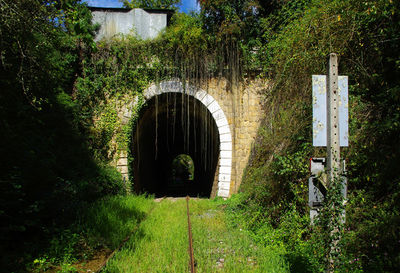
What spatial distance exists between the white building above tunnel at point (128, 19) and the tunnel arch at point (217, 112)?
121 inches

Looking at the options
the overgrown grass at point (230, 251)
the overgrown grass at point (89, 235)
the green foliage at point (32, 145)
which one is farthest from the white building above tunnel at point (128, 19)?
the overgrown grass at point (230, 251)

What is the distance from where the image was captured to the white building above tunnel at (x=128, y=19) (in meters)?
9.98

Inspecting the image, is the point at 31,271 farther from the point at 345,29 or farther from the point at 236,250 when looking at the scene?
the point at 345,29

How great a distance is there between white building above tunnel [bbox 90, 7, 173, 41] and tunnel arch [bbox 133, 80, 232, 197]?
3.07 m

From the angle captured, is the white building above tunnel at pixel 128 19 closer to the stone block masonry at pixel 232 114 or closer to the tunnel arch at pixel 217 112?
the tunnel arch at pixel 217 112

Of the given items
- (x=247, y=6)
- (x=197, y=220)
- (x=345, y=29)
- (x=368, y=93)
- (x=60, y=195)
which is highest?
(x=247, y=6)

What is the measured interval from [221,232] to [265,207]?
990 millimetres

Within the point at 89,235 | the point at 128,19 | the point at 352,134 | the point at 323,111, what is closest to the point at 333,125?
the point at 323,111

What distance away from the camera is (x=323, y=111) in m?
2.34

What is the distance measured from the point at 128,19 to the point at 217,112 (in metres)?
5.49

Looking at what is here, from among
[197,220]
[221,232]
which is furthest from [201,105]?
[221,232]

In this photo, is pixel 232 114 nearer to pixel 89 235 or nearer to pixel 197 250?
pixel 197 250

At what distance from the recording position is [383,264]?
2695 millimetres

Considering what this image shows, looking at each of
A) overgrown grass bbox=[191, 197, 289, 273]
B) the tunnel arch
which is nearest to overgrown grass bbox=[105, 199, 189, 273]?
overgrown grass bbox=[191, 197, 289, 273]
